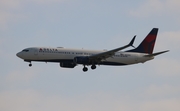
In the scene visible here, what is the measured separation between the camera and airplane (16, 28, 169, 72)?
92500 mm

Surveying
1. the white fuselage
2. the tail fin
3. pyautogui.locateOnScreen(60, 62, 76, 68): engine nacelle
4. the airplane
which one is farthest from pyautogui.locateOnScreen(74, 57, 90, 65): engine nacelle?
the tail fin

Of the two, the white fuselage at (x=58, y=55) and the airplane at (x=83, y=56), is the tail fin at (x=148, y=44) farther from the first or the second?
the white fuselage at (x=58, y=55)

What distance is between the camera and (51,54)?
9262cm

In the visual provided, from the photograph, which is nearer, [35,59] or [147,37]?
[35,59]

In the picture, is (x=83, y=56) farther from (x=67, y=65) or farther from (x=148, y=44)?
(x=148, y=44)

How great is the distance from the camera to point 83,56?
94.6 metres

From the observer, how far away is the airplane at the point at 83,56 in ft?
303

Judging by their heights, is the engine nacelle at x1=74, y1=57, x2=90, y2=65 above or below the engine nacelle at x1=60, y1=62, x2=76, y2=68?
above

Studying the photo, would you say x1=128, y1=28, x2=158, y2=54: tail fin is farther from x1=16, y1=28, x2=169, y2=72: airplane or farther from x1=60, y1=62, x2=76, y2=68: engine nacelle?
x1=60, y1=62, x2=76, y2=68: engine nacelle

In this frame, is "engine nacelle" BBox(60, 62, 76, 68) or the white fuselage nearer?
the white fuselage

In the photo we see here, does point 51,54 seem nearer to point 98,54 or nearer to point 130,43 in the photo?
point 98,54

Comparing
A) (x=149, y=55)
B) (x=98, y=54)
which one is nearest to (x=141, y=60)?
(x=149, y=55)

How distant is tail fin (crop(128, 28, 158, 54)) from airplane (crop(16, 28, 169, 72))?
1.80 metres

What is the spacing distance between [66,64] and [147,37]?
1954cm
